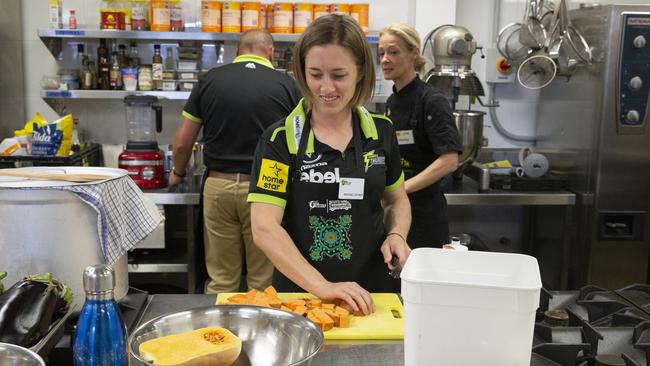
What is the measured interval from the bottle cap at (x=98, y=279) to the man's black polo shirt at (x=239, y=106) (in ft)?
7.21

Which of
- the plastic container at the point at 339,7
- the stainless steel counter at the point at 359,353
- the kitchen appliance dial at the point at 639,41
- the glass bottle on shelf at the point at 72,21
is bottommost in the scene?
the stainless steel counter at the point at 359,353

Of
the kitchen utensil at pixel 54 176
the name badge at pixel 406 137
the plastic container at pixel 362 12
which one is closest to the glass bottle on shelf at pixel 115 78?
the plastic container at pixel 362 12

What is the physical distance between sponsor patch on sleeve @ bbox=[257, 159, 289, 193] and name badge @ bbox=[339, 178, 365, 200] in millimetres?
159

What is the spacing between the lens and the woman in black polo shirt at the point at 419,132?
2.78 meters

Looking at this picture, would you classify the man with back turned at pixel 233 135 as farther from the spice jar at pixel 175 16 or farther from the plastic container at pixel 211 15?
the spice jar at pixel 175 16

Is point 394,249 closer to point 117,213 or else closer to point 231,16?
point 117,213

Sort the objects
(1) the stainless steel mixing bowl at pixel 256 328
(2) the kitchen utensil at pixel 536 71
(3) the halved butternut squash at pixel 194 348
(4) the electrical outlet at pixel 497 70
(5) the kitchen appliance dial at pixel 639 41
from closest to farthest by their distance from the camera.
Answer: (3) the halved butternut squash at pixel 194 348, (1) the stainless steel mixing bowl at pixel 256 328, (5) the kitchen appliance dial at pixel 639 41, (2) the kitchen utensil at pixel 536 71, (4) the electrical outlet at pixel 497 70

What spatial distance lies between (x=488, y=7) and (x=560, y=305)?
2.91 metres

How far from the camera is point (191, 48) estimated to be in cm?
407

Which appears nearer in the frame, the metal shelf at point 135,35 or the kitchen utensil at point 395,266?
the kitchen utensil at point 395,266

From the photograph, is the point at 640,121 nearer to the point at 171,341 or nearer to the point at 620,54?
the point at 620,54

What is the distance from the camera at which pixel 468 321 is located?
1114mm

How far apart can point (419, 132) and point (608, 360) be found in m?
1.59

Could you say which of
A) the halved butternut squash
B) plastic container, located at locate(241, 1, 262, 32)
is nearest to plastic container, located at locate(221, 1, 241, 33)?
plastic container, located at locate(241, 1, 262, 32)
